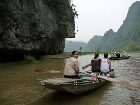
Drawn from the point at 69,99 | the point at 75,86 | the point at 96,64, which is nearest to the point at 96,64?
the point at 96,64

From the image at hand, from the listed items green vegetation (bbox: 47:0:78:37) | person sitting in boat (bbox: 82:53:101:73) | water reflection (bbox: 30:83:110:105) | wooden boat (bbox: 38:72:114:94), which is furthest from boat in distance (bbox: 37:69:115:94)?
green vegetation (bbox: 47:0:78:37)

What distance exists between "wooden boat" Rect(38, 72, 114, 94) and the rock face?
16507 millimetres

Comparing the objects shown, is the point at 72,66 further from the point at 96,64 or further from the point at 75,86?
the point at 96,64

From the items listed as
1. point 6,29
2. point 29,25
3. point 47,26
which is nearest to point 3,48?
point 6,29

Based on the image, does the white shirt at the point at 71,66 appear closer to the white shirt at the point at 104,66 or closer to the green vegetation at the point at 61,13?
the white shirt at the point at 104,66

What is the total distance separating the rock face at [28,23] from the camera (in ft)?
93.5

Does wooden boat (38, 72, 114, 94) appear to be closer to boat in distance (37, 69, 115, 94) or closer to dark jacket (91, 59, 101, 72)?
boat in distance (37, 69, 115, 94)

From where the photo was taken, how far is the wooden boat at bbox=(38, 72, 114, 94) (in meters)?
11.5

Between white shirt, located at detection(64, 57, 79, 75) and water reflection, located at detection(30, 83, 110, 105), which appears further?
white shirt, located at detection(64, 57, 79, 75)

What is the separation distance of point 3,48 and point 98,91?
55.8 feet

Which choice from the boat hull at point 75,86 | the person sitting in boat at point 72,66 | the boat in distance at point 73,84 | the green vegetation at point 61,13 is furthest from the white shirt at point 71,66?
the green vegetation at point 61,13

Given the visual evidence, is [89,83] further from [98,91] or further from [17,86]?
[17,86]

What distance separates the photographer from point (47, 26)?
121ft

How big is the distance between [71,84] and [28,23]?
2098 cm
